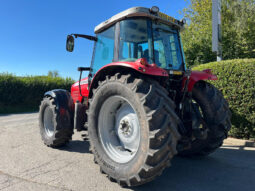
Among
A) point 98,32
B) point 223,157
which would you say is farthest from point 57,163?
point 223,157

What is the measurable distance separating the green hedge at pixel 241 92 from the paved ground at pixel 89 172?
2.86ft

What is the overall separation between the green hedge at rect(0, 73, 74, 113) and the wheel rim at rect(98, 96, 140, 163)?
14.5 metres

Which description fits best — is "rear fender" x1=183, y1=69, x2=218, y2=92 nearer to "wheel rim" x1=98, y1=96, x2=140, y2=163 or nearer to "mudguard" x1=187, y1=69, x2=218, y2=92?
"mudguard" x1=187, y1=69, x2=218, y2=92

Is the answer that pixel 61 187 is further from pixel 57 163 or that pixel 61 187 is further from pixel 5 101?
pixel 5 101

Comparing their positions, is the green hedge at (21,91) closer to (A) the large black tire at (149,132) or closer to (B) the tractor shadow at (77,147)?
(B) the tractor shadow at (77,147)

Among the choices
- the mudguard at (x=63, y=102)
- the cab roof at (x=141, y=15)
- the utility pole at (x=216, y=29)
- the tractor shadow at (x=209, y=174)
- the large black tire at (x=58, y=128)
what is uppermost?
the utility pole at (x=216, y=29)

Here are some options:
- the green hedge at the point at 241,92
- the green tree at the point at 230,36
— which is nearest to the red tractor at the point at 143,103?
the green hedge at the point at 241,92

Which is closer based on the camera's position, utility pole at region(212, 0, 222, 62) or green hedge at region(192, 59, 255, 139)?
green hedge at region(192, 59, 255, 139)

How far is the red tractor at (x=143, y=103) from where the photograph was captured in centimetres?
227

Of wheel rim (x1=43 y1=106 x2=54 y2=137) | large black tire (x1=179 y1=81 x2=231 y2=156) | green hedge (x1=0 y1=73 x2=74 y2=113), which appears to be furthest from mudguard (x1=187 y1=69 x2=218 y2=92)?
green hedge (x1=0 y1=73 x2=74 y2=113)

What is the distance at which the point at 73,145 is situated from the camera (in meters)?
4.76

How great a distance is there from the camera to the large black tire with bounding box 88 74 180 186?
2.21 m

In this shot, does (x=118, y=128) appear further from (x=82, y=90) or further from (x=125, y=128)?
(x=82, y=90)

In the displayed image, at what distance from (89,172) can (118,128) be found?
809 millimetres
